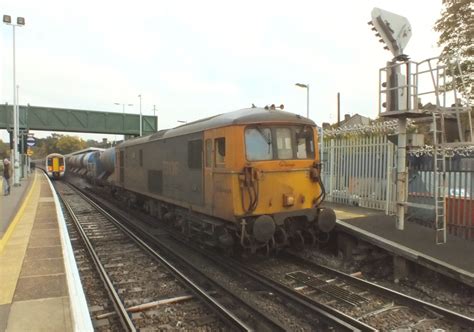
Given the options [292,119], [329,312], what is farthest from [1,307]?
[292,119]

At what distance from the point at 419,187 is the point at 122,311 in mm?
7237

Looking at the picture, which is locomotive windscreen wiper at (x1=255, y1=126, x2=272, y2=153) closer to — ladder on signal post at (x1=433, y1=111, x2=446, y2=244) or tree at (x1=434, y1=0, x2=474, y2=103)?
ladder on signal post at (x1=433, y1=111, x2=446, y2=244)

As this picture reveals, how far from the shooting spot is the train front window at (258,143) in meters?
7.64

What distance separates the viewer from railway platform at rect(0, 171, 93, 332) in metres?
4.47

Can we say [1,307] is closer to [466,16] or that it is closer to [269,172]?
[269,172]

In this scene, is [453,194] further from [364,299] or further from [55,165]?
[55,165]

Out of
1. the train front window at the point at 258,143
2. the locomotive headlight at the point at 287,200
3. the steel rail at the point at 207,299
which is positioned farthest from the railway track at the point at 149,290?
the train front window at the point at 258,143

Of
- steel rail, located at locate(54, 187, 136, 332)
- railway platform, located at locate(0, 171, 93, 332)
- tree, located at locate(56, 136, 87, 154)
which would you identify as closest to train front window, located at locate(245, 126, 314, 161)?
steel rail, located at locate(54, 187, 136, 332)

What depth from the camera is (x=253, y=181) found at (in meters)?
7.41

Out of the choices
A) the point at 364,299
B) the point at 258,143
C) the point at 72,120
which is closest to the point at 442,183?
the point at 364,299

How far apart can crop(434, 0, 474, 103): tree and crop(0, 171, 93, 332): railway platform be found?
14432 mm

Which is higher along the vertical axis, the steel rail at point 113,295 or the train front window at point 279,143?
the train front window at point 279,143

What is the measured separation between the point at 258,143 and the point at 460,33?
486 inches

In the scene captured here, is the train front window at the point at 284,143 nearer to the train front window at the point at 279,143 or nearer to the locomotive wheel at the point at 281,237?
the train front window at the point at 279,143
